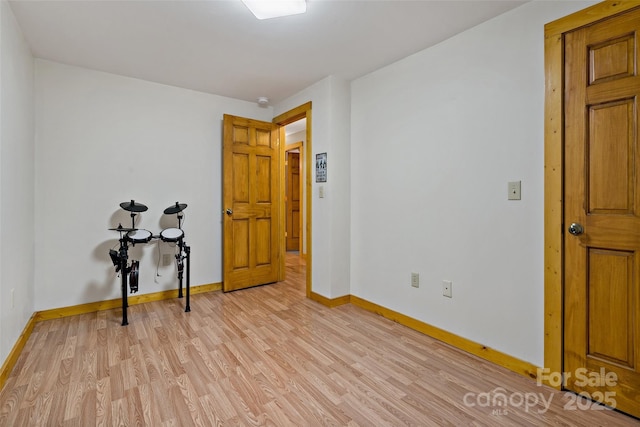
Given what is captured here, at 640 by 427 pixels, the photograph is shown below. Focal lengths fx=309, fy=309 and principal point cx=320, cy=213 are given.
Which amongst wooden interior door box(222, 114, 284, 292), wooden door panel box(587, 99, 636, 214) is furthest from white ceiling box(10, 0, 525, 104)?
wooden door panel box(587, 99, 636, 214)

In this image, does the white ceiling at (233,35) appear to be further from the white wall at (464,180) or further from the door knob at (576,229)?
the door knob at (576,229)

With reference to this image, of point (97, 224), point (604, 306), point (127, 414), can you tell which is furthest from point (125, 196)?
point (604, 306)

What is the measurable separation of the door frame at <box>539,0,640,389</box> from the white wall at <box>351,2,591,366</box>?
4 centimetres

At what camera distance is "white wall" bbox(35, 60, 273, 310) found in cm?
285

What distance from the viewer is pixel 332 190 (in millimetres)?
3223

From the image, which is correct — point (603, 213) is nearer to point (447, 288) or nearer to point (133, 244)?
point (447, 288)

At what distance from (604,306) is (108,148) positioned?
4.12m

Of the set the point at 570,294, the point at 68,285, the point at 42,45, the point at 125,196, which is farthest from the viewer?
the point at 125,196

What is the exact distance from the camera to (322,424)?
1517mm

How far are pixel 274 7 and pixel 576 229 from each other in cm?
Answer: 223

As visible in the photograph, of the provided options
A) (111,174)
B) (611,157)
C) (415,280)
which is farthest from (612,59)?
(111,174)

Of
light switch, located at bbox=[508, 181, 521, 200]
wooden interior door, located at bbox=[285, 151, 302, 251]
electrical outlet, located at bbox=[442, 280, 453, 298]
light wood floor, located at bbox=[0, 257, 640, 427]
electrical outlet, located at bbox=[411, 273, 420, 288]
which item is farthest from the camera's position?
wooden interior door, located at bbox=[285, 151, 302, 251]

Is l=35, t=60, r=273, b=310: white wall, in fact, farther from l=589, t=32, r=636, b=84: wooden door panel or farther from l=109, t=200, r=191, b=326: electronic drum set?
l=589, t=32, r=636, b=84: wooden door panel

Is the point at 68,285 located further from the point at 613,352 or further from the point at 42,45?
the point at 613,352
